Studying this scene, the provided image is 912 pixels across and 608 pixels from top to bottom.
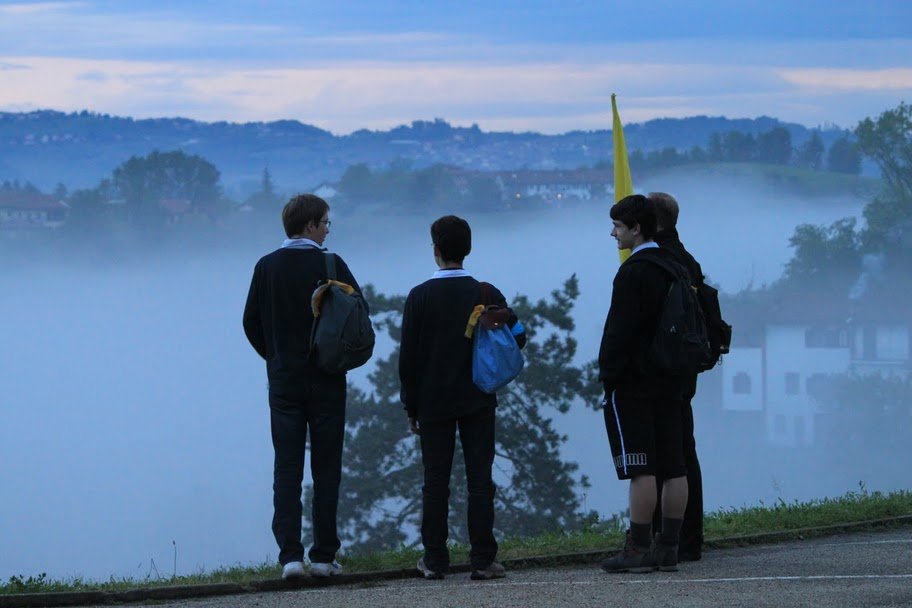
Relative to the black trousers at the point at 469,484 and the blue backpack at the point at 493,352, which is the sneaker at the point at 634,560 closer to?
the black trousers at the point at 469,484

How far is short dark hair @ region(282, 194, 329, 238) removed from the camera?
6613 mm

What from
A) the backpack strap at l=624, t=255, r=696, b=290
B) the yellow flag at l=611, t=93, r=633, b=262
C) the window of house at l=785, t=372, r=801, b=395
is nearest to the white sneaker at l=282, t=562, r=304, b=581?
the backpack strap at l=624, t=255, r=696, b=290

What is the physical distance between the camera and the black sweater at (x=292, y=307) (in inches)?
260

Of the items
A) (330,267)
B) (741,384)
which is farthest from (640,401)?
(741,384)

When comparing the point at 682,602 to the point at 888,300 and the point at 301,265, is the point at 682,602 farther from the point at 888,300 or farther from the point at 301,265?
the point at 888,300

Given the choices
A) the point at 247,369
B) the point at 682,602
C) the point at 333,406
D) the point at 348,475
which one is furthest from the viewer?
the point at 247,369

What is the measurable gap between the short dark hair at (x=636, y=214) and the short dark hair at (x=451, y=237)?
67cm

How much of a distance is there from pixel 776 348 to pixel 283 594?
106388 mm

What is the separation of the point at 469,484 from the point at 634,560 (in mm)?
808

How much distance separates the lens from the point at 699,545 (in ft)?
23.0

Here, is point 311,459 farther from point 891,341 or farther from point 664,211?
point 891,341

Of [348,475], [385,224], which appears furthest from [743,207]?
[348,475]

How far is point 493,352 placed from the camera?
21.2 ft

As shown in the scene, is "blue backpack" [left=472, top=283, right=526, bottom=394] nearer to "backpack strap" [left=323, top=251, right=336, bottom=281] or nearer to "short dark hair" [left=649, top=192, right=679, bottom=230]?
"backpack strap" [left=323, top=251, right=336, bottom=281]
